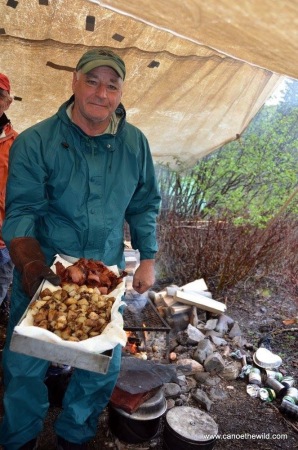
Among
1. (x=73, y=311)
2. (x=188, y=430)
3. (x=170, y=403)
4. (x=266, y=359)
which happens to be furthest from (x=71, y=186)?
(x=266, y=359)

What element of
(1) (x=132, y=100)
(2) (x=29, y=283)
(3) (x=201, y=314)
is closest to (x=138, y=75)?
(1) (x=132, y=100)

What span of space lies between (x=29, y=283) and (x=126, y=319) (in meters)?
2.16

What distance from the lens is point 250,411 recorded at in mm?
3789

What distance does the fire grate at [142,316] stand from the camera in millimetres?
3895

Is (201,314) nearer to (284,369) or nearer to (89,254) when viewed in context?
(284,369)

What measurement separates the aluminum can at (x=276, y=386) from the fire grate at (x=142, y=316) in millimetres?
1303

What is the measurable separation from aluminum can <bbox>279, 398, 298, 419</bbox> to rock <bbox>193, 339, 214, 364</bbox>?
931 mm

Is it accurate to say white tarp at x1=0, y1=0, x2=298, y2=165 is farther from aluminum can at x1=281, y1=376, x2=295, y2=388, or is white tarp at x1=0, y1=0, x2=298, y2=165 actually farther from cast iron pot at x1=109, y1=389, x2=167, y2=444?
aluminum can at x1=281, y1=376, x2=295, y2=388

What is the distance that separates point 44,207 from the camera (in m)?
2.45

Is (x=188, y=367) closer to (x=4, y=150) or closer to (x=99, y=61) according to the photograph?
(x=4, y=150)

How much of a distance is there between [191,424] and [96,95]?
256 centimetres

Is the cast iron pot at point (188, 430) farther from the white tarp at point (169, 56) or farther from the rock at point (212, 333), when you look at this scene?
the white tarp at point (169, 56)

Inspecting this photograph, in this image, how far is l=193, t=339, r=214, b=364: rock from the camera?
14.0ft

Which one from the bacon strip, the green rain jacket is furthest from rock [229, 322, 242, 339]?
the bacon strip
